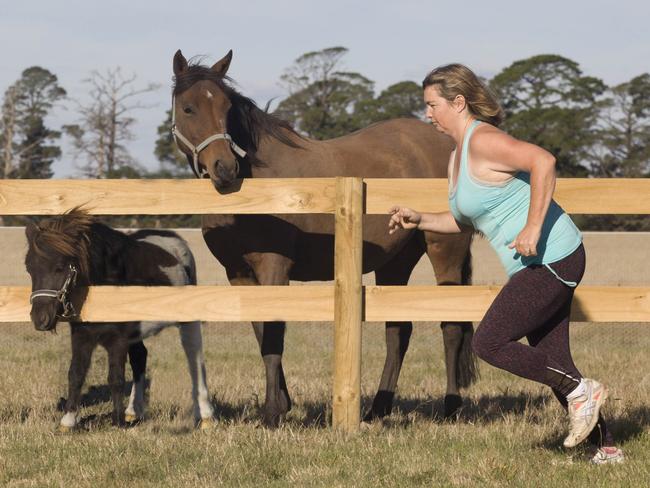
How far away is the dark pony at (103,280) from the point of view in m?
5.81

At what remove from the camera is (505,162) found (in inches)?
170

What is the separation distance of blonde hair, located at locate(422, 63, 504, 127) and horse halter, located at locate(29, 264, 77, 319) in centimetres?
257

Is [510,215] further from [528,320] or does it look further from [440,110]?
[440,110]

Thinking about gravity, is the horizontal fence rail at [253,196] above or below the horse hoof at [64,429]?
above

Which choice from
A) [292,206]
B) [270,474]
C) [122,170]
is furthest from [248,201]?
[122,170]

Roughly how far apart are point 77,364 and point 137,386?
33.5 inches

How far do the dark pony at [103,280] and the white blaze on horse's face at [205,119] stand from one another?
2.73ft

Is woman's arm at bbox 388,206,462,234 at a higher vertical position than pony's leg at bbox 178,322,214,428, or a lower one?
higher

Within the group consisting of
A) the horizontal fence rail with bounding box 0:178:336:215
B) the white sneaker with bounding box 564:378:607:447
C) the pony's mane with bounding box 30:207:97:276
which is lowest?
the white sneaker with bounding box 564:378:607:447

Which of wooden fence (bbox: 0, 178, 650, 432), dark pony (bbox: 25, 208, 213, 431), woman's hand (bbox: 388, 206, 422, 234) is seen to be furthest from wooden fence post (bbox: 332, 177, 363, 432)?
dark pony (bbox: 25, 208, 213, 431)

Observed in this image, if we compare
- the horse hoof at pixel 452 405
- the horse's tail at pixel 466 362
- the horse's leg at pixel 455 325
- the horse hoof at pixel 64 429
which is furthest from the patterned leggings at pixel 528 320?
the horse's tail at pixel 466 362

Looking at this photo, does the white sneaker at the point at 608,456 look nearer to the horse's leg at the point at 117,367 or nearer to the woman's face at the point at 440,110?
the woman's face at the point at 440,110

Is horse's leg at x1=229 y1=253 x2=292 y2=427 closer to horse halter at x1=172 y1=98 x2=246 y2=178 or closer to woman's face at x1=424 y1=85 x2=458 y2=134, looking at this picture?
horse halter at x1=172 y1=98 x2=246 y2=178

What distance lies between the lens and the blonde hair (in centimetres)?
458
